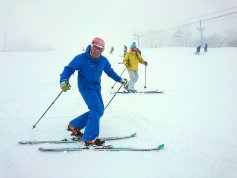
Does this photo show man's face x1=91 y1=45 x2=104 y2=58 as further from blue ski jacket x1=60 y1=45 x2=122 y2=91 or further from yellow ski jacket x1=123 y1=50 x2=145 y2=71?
yellow ski jacket x1=123 y1=50 x2=145 y2=71

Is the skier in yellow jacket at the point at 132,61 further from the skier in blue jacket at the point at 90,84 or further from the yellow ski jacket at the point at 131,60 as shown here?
the skier in blue jacket at the point at 90,84

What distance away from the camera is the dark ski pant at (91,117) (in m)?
4.60

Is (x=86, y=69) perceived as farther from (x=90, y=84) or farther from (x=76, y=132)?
(x=76, y=132)

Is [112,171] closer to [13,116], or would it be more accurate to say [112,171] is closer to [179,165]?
[179,165]

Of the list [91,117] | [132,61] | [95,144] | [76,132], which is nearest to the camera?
[95,144]

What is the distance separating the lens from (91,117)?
15.4 feet

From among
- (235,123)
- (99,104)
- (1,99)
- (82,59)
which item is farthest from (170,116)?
(1,99)

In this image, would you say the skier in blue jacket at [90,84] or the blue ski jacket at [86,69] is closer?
the skier in blue jacket at [90,84]

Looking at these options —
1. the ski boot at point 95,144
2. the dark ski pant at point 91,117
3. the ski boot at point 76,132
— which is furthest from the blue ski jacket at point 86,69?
the ski boot at point 95,144

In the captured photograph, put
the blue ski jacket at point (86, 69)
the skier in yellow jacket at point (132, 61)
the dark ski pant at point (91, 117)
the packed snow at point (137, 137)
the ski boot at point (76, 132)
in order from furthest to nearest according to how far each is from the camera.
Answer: the skier in yellow jacket at point (132, 61), the ski boot at point (76, 132), the blue ski jacket at point (86, 69), the dark ski pant at point (91, 117), the packed snow at point (137, 137)

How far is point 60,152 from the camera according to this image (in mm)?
4328

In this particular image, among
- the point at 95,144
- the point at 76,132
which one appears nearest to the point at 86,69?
the point at 76,132

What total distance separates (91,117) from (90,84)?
60 centimetres

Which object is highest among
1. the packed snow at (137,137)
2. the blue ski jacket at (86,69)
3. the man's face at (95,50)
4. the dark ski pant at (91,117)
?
the man's face at (95,50)
